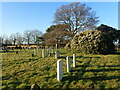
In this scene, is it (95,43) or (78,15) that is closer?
(95,43)

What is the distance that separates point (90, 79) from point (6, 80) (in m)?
4.37

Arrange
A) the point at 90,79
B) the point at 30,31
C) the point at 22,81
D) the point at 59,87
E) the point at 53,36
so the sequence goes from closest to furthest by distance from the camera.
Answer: the point at 59,87 < the point at 90,79 < the point at 22,81 < the point at 53,36 < the point at 30,31

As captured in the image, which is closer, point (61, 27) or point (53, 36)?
point (61, 27)

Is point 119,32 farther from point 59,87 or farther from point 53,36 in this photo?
point 59,87

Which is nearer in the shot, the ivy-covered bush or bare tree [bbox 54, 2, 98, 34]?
the ivy-covered bush

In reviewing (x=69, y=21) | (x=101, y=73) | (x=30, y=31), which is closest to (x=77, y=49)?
(x=101, y=73)

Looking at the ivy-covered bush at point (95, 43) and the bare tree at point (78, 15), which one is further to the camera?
the bare tree at point (78, 15)

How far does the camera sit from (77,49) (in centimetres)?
1217

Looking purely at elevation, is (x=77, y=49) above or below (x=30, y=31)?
below

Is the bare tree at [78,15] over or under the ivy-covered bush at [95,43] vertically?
over

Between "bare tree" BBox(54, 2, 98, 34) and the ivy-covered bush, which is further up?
"bare tree" BBox(54, 2, 98, 34)

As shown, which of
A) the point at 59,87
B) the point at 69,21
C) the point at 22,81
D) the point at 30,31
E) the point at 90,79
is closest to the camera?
the point at 59,87

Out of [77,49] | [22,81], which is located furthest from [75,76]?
[77,49]

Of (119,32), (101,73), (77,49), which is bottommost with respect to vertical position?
(101,73)
